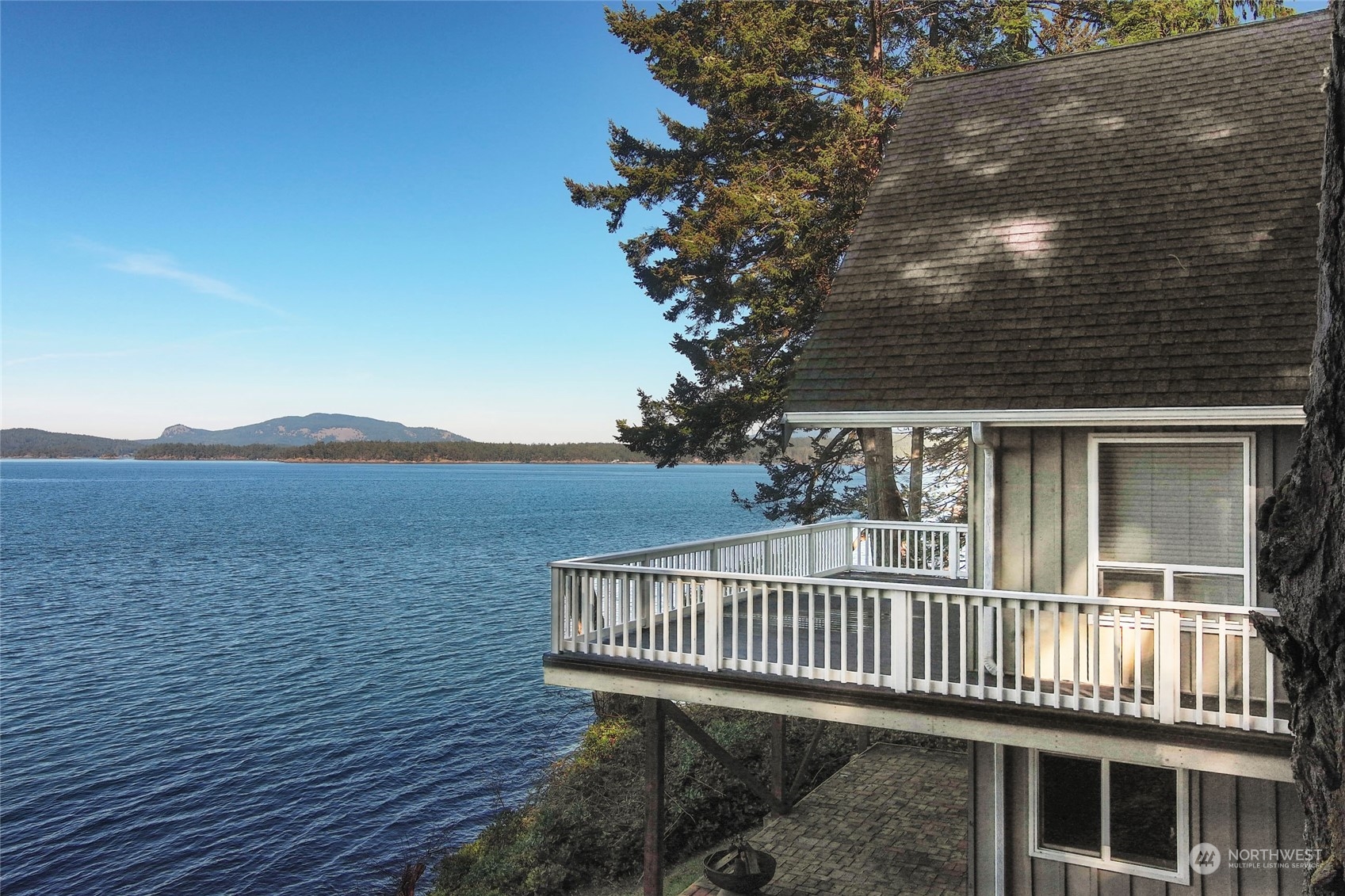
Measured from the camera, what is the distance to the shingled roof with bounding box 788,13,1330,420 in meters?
7.23

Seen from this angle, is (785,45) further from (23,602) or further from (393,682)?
(23,602)

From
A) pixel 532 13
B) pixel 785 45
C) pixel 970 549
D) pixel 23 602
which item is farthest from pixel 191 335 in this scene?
pixel 970 549

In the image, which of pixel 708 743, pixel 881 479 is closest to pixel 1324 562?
pixel 708 743

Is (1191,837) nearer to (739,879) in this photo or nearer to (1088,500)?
(1088,500)

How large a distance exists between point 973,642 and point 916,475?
49.4ft

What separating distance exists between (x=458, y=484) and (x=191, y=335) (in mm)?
66713

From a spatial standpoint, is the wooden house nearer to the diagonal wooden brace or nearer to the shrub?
the diagonal wooden brace

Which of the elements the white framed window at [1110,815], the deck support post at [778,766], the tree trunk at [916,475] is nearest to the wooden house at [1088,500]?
the white framed window at [1110,815]

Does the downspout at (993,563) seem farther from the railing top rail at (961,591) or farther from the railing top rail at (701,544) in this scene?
the railing top rail at (701,544)

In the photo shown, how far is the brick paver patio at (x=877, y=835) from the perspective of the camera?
9.15 metres

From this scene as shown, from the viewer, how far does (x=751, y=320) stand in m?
17.8

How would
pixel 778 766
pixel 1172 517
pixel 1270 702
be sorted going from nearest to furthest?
pixel 1270 702
pixel 1172 517
pixel 778 766

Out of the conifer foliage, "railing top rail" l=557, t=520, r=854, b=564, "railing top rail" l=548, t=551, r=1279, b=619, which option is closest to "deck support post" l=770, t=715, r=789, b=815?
"railing top rail" l=557, t=520, r=854, b=564

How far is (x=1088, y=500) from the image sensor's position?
7316mm
